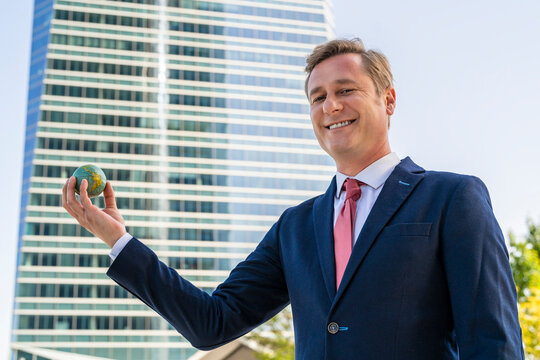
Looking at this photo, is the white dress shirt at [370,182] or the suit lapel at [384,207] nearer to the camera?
the suit lapel at [384,207]

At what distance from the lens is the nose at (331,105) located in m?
1.77

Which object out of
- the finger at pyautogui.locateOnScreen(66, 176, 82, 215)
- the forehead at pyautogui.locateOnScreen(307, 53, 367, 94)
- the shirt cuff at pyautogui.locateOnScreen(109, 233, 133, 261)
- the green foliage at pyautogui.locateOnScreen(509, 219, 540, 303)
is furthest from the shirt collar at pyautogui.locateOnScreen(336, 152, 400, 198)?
the green foliage at pyautogui.locateOnScreen(509, 219, 540, 303)

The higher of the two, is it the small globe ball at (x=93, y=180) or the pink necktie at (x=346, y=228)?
the small globe ball at (x=93, y=180)

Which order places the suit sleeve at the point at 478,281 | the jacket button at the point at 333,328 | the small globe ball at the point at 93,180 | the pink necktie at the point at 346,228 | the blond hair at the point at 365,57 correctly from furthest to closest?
the small globe ball at the point at 93,180 → the blond hair at the point at 365,57 → the pink necktie at the point at 346,228 → the jacket button at the point at 333,328 → the suit sleeve at the point at 478,281

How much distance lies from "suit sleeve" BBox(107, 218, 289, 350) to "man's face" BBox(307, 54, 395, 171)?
1.19ft

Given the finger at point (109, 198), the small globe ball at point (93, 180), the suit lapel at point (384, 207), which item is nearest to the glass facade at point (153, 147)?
the small globe ball at point (93, 180)

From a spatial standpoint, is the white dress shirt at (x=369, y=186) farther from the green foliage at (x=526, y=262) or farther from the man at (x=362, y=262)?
the green foliage at (x=526, y=262)

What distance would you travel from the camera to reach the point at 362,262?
150 centimetres

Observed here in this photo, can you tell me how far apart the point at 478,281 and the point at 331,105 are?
26.2 inches

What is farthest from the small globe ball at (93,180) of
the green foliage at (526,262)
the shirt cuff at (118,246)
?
the green foliage at (526,262)

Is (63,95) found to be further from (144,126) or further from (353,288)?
(353,288)

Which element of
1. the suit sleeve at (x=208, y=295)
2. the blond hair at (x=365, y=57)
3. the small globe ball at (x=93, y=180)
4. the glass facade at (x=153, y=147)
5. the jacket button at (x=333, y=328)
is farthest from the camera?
the glass facade at (x=153, y=147)

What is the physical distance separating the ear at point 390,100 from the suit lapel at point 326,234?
279mm

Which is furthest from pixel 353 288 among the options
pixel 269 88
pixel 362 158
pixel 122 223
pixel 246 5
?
pixel 246 5
